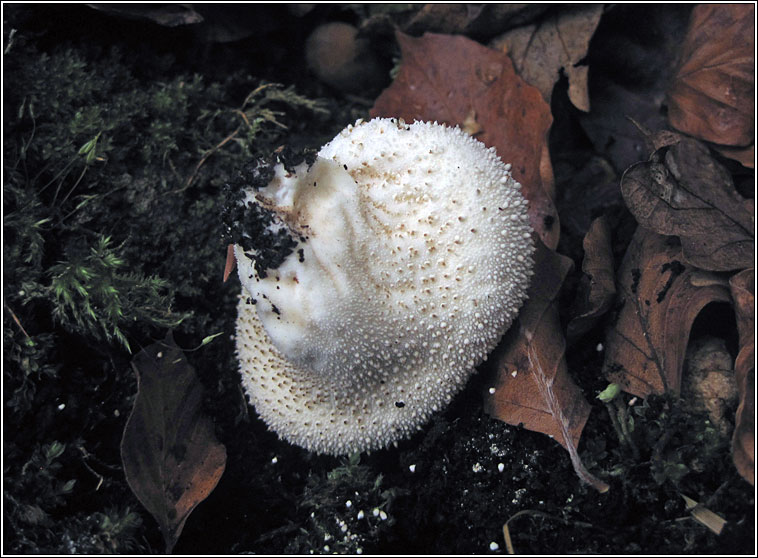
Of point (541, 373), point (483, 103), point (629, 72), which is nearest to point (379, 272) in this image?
point (541, 373)

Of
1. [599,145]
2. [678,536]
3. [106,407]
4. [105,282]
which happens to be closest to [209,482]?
[106,407]

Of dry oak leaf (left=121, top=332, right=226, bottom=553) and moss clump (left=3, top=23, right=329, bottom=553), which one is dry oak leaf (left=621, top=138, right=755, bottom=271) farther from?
dry oak leaf (left=121, top=332, right=226, bottom=553)

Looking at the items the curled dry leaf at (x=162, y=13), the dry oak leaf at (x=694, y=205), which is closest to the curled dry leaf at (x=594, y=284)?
the dry oak leaf at (x=694, y=205)

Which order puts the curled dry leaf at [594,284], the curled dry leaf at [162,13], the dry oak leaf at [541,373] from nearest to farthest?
the dry oak leaf at [541,373] < the curled dry leaf at [594,284] < the curled dry leaf at [162,13]

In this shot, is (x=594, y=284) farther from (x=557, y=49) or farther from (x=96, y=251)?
(x=96, y=251)

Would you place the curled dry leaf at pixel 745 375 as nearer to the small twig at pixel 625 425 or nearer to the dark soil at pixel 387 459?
the dark soil at pixel 387 459

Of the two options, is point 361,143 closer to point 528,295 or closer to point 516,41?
point 528,295
